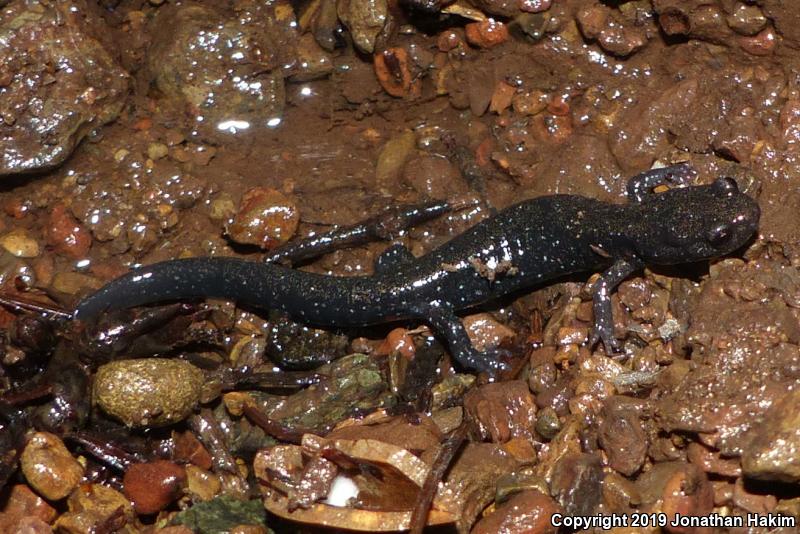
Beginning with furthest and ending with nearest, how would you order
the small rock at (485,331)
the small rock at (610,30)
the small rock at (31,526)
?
1. the small rock at (610,30)
2. the small rock at (485,331)
3. the small rock at (31,526)

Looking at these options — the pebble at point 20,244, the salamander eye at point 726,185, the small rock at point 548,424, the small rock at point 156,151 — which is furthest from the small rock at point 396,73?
the pebble at point 20,244

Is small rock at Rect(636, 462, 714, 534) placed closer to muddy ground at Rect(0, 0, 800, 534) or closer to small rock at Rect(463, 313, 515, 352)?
muddy ground at Rect(0, 0, 800, 534)

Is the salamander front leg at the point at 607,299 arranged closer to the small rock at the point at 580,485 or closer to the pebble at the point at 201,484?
the small rock at the point at 580,485

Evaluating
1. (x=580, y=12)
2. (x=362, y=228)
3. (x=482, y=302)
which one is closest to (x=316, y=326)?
(x=362, y=228)

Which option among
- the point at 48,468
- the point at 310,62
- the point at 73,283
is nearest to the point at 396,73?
the point at 310,62

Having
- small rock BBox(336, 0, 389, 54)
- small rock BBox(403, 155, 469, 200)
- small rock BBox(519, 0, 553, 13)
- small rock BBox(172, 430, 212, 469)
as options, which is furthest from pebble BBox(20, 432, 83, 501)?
small rock BBox(519, 0, 553, 13)

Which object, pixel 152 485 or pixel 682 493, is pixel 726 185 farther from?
pixel 152 485

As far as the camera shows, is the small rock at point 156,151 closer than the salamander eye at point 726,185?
No
